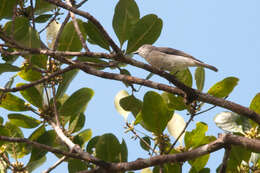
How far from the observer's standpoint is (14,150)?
3.82 metres

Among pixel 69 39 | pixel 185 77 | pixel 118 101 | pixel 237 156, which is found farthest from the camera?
pixel 118 101

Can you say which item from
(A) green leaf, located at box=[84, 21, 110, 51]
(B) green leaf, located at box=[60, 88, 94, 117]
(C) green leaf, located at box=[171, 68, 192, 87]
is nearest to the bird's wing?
(C) green leaf, located at box=[171, 68, 192, 87]

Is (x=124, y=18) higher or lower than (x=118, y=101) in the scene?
higher

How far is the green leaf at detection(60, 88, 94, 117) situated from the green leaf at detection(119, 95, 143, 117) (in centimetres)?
36

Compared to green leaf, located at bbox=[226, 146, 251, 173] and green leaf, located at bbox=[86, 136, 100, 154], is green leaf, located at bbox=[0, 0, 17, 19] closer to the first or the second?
green leaf, located at bbox=[86, 136, 100, 154]

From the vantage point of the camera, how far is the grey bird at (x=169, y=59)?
5.48 meters

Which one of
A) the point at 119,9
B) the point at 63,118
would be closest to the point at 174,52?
the point at 119,9

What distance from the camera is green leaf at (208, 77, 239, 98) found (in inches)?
143

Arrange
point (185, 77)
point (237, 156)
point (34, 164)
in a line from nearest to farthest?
point (237, 156) < point (34, 164) < point (185, 77)

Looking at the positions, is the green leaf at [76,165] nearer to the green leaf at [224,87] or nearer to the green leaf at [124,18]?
the green leaf at [124,18]

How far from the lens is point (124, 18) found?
13.0 feet

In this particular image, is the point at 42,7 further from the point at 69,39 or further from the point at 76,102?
the point at 76,102

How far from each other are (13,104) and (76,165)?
107 centimetres

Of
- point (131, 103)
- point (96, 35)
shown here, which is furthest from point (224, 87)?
point (96, 35)
